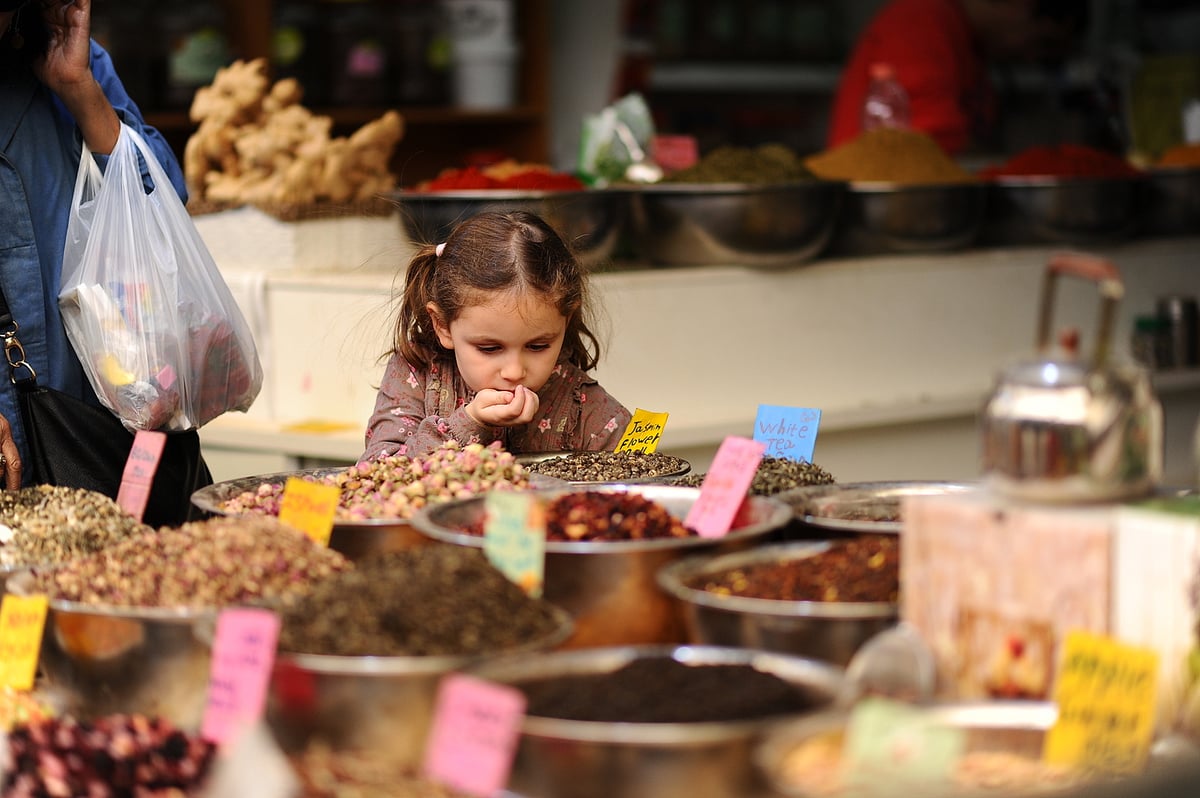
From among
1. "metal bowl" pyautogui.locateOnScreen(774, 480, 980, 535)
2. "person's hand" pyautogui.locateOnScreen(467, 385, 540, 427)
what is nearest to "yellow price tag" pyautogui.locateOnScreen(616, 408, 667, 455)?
"person's hand" pyautogui.locateOnScreen(467, 385, 540, 427)

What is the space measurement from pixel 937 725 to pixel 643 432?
3.39 feet

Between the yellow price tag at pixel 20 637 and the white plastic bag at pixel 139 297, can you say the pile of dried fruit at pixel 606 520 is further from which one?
the white plastic bag at pixel 139 297

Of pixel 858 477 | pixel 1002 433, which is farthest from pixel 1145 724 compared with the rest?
pixel 858 477

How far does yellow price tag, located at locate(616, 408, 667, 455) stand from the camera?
1930 mm

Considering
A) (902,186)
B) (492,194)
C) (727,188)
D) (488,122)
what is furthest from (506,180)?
(488,122)

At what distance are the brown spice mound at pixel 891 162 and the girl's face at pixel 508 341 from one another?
4.92ft

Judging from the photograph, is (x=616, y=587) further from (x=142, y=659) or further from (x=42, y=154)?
(x=42, y=154)

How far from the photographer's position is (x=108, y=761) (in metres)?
1.07

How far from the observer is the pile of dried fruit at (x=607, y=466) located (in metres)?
1.69

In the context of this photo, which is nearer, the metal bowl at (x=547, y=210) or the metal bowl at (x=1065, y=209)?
the metal bowl at (x=547, y=210)

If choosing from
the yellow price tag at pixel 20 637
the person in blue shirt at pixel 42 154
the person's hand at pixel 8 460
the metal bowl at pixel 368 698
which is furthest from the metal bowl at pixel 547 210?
the metal bowl at pixel 368 698

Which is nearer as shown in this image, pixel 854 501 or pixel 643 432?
pixel 854 501

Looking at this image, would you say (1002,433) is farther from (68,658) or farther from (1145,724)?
(68,658)

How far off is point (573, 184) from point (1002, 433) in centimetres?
193
